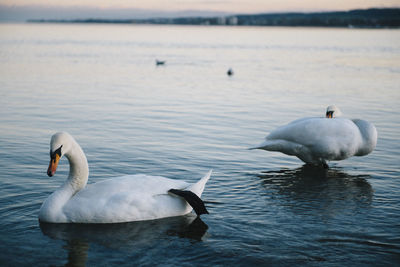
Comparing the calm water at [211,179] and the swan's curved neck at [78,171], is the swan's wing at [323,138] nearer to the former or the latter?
the calm water at [211,179]

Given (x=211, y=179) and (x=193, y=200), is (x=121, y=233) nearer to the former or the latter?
(x=193, y=200)

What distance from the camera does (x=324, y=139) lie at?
9.90 metres

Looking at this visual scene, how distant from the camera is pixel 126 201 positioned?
6.98m

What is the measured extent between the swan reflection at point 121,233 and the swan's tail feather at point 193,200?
0.25m

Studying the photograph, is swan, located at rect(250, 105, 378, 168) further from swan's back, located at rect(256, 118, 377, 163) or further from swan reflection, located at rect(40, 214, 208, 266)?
swan reflection, located at rect(40, 214, 208, 266)

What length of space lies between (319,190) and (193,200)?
290 centimetres

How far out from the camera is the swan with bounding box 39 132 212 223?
6.92m

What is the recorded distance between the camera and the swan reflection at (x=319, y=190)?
797cm

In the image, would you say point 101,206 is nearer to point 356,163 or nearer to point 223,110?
point 356,163

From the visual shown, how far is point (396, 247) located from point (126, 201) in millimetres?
3536

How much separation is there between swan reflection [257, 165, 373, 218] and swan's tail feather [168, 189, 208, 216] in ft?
5.25

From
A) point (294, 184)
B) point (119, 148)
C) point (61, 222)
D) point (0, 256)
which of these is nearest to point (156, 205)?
point (61, 222)

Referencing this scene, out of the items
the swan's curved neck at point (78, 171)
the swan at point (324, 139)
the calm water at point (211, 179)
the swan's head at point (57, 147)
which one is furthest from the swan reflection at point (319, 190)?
the swan's head at point (57, 147)

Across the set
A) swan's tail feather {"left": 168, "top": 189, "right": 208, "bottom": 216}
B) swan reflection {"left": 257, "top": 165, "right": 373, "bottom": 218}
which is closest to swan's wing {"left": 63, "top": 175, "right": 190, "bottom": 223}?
swan's tail feather {"left": 168, "top": 189, "right": 208, "bottom": 216}
